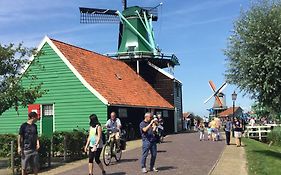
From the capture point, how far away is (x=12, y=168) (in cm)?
1426

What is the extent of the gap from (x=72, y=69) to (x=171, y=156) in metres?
12.0

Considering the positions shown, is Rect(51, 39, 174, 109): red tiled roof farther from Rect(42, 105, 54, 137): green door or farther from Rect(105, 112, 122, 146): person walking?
Rect(105, 112, 122, 146): person walking

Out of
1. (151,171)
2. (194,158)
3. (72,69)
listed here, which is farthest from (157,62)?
(151,171)

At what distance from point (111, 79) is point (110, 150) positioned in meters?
16.0

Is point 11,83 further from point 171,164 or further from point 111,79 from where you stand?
point 111,79

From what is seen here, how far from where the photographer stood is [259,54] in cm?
1948

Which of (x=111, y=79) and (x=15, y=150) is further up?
(x=111, y=79)

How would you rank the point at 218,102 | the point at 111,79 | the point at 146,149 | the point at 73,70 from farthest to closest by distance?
the point at 218,102
the point at 111,79
the point at 73,70
the point at 146,149

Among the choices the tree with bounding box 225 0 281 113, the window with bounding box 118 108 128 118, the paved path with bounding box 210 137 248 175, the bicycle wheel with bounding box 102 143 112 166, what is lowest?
the paved path with bounding box 210 137 248 175

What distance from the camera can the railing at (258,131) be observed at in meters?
35.8

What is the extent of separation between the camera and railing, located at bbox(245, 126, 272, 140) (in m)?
35.8

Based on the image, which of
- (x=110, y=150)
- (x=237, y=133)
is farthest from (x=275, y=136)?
(x=110, y=150)

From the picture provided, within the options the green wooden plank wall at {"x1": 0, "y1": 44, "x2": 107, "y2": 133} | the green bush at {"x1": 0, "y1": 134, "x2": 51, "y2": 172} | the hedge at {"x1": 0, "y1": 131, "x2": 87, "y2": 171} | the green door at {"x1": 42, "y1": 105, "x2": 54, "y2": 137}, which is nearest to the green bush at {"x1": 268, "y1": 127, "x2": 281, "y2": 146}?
the green wooden plank wall at {"x1": 0, "y1": 44, "x2": 107, "y2": 133}

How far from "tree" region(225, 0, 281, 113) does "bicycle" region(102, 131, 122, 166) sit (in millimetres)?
7067
